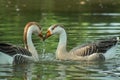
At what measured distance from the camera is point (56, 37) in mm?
21688

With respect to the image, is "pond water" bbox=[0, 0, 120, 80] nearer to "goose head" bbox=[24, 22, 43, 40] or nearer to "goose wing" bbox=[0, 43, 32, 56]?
"goose wing" bbox=[0, 43, 32, 56]

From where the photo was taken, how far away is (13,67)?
16500 mm

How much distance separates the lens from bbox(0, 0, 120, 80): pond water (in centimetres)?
1509

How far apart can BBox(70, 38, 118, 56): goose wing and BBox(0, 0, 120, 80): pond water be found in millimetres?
452

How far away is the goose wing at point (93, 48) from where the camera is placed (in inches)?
703

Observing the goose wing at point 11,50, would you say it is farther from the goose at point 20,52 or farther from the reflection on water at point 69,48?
the reflection on water at point 69,48

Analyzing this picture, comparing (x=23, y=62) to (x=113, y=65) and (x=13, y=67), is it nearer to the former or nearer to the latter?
(x=13, y=67)

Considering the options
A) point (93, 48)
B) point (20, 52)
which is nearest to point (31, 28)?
point (20, 52)

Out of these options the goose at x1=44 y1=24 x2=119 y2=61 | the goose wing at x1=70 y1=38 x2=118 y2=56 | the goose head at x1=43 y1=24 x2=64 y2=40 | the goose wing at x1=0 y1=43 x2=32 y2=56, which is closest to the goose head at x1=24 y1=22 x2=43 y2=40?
the goose head at x1=43 y1=24 x2=64 y2=40

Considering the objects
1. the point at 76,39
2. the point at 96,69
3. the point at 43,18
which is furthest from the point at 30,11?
the point at 96,69

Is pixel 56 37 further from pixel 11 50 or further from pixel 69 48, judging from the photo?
pixel 11 50

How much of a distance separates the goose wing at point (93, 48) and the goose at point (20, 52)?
1.32 m

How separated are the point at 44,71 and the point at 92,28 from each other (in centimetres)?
793

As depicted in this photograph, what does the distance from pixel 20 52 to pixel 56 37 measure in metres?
4.75
